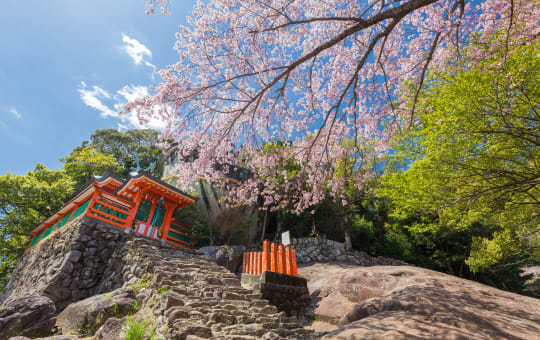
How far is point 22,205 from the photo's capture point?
48.0 feet

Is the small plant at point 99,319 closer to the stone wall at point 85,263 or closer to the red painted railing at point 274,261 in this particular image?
the stone wall at point 85,263

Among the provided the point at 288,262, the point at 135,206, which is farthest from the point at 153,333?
the point at 135,206

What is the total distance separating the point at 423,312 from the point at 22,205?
20720mm

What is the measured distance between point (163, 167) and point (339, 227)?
13617mm

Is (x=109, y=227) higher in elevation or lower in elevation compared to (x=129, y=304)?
higher

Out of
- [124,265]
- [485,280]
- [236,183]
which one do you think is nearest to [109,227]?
[124,265]

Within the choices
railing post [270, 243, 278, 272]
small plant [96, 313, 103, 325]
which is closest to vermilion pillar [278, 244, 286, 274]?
railing post [270, 243, 278, 272]

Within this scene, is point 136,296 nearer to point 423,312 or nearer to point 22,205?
point 423,312

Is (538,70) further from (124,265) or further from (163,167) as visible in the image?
(163,167)

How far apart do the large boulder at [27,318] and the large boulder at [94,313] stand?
0.49 metres

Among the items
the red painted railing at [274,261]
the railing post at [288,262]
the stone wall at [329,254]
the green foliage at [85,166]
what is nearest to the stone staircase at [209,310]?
the red painted railing at [274,261]

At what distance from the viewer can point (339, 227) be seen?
50.3ft

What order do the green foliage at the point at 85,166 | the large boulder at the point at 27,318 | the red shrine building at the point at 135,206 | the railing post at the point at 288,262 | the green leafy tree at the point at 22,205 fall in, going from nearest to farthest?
the large boulder at the point at 27,318
the railing post at the point at 288,262
the red shrine building at the point at 135,206
the green leafy tree at the point at 22,205
the green foliage at the point at 85,166

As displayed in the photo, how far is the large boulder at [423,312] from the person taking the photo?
116 inches
